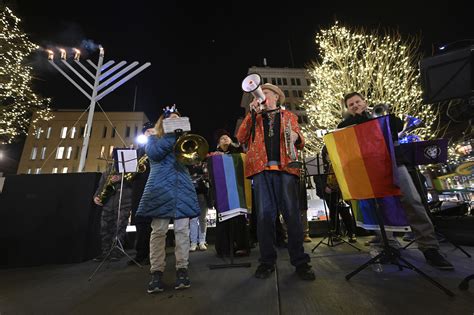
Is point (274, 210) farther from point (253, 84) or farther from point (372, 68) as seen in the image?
point (372, 68)

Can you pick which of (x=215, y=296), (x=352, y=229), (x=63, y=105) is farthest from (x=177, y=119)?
(x=63, y=105)

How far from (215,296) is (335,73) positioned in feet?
31.0

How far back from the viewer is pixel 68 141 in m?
25.6

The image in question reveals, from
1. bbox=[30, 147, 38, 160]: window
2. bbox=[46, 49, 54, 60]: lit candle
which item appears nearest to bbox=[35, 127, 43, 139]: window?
bbox=[30, 147, 38, 160]: window

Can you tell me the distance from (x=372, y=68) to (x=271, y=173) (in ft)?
27.7

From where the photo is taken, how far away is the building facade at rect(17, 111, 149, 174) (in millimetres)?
24625

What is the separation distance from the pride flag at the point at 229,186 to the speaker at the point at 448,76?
2.08 meters

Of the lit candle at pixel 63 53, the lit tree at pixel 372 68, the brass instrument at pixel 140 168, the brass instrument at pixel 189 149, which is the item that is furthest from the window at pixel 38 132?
the brass instrument at pixel 189 149

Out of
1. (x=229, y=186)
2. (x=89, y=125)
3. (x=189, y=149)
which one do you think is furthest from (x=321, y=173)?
(x=89, y=125)

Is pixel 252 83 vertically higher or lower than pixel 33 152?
lower

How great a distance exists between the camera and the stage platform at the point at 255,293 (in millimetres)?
1285

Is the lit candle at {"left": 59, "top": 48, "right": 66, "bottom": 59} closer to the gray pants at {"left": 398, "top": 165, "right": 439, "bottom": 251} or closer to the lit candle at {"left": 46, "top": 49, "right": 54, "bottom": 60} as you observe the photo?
the lit candle at {"left": 46, "top": 49, "right": 54, "bottom": 60}

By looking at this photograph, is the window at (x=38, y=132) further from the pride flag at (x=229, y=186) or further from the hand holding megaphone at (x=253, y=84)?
the hand holding megaphone at (x=253, y=84)

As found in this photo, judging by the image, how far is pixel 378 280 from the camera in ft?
5.49
